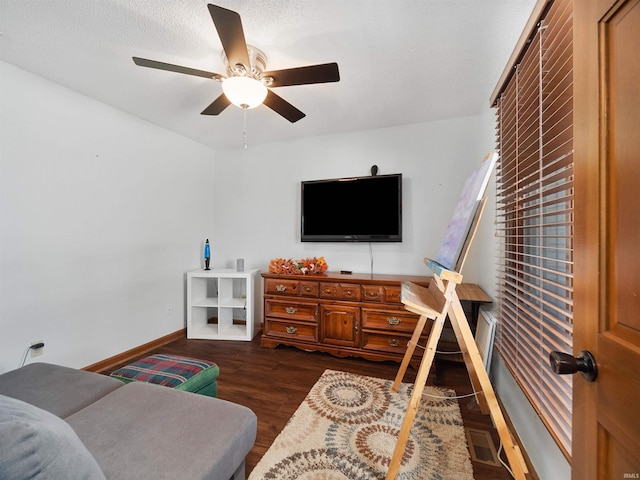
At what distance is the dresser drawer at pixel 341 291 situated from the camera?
2.64 m

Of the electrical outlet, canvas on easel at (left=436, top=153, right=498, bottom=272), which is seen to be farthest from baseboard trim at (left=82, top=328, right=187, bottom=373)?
canvas on easel at (left=436, top=153, right=498, bottom=272)

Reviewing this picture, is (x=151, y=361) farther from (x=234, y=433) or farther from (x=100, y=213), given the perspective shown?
(x=100, y=213)

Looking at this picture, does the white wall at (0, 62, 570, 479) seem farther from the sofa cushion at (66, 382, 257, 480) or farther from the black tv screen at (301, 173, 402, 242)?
the sofa cushion at (66, 382, 257, 480)

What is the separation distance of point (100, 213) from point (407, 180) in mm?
3094

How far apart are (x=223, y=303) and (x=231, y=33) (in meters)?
2.74

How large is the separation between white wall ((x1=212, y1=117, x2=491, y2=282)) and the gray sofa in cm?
222

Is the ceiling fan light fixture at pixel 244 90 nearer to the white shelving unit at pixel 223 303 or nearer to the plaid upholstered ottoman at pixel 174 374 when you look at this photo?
the plaid upholstered ottoman at pixel 174 374

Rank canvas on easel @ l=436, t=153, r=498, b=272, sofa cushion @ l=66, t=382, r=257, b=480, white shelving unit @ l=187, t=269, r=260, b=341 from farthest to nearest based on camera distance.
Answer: white shelving unit @ l=187, t=269, r=260, b=341
canvas on easel @ l=436, t=153, r=498, b=272
sofa cushion @ l=66, t=382, r=257, b=480

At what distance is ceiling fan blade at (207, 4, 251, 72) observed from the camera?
1179 millimetres

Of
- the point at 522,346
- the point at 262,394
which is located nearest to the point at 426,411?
the point at 522,346

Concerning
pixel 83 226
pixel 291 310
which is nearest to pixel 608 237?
pixel 291 310

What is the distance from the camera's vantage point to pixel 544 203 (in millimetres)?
1133

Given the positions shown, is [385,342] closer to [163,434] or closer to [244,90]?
[163,434]

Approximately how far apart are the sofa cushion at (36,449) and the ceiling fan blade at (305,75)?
69.5 inches
